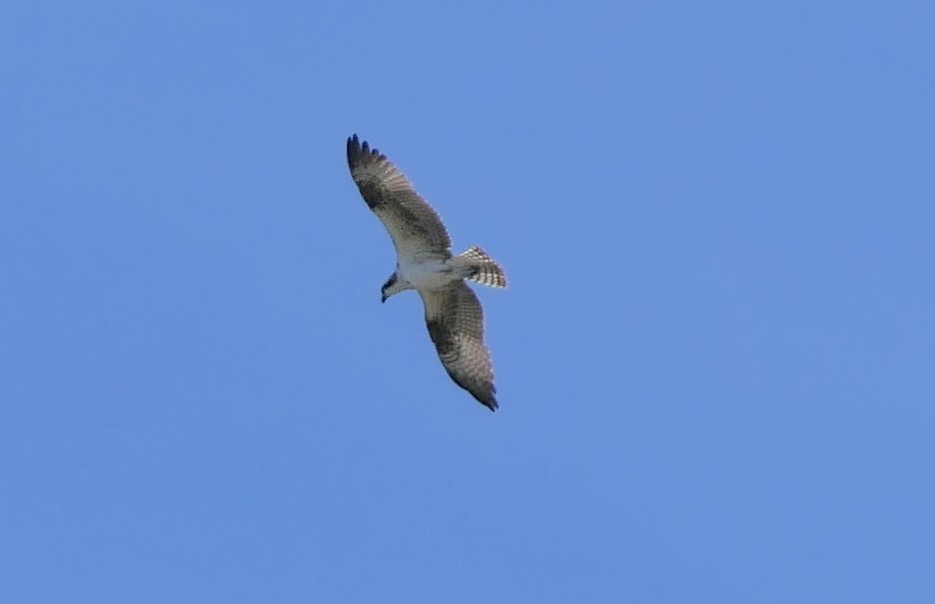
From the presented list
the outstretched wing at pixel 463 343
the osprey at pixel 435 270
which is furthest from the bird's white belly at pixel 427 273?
the outstretched wing at pixel 463 343

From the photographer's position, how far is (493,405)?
29.0 m

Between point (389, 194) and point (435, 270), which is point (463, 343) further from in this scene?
point (389, 194)

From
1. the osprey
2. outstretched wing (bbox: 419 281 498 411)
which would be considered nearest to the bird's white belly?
the osprey

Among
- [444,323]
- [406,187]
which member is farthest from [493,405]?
[406,187]

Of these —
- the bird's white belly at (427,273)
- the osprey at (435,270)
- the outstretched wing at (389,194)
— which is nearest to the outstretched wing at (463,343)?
the osprey at (435,270)

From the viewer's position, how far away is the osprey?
2753cm

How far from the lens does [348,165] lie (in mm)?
27531

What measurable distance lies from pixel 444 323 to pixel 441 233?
172 centimetres

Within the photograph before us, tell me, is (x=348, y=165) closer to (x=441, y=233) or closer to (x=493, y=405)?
(x=441, y=233)

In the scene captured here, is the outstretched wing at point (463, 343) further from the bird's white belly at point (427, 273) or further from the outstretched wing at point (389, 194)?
the outstretched wing at point (389, 194)

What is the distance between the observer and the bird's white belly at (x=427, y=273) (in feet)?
91.9

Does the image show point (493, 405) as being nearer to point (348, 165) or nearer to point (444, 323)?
point (444, 323)

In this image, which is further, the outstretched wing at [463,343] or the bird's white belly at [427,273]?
the outstretched wing at [463,343]

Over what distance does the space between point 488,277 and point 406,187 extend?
1393 millimetres
